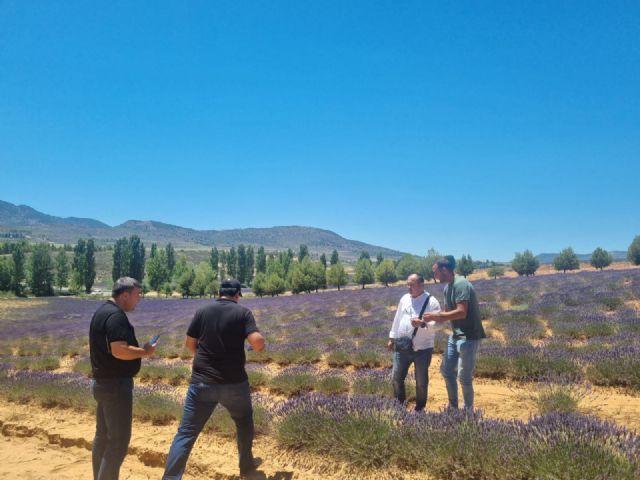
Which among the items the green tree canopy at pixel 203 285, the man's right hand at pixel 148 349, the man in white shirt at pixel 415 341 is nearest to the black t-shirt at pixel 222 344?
the man's right hand at pixel 148 349

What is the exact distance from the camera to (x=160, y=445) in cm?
513

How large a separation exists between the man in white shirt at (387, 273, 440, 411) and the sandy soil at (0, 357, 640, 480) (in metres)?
1.21

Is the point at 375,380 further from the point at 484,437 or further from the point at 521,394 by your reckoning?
the point at 484,437

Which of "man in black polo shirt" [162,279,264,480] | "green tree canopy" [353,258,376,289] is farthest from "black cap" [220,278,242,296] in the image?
"green tree canopy" [353,258,376,289]

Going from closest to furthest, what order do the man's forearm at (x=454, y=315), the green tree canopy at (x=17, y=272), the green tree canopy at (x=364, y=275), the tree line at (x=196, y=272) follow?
the man's forearm at (x=454, y=315), the tree line at (x=196, y=272), the green tree canopy at (x=17, y=272), the green tree canopy at (x=364, y=275)

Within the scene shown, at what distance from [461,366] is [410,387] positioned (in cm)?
227

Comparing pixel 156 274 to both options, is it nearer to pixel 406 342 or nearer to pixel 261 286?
pixel 261 286

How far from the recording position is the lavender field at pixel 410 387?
11.1 feet

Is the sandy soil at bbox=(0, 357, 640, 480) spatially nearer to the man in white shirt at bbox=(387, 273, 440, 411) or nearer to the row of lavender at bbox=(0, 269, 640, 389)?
the row of lavender at bbox=(0, 269, 640, 389)

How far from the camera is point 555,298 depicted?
16.0 metres

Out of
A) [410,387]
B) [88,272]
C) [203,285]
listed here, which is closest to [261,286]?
[203,285]

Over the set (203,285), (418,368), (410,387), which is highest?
(418,368)

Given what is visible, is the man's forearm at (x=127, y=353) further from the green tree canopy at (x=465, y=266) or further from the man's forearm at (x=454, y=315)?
the green tree canopy at (x=465, y=266)

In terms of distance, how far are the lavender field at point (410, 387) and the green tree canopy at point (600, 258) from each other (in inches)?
1911
